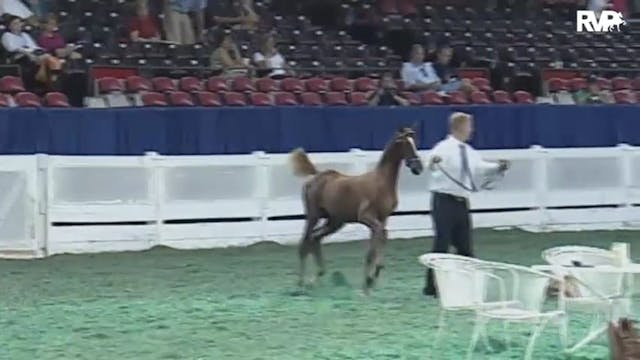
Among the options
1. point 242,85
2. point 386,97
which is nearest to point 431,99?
point 386,97

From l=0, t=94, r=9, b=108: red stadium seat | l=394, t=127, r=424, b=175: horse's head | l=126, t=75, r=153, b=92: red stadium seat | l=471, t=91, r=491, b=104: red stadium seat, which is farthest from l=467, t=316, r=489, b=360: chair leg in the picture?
l=471, t=91, r=491, b=104: red stadium seat

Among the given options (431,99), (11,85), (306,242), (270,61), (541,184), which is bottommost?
(541,184)

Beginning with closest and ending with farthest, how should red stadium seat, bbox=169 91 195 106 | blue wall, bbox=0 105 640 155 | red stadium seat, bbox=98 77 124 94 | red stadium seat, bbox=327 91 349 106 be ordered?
1. blue wall, bbox=0 105 640 155
2. red stadium seat, bbox=169 91 195 106
3. red stadium seat, bbox=98 77 124 94
4. red stadium seat, bbox=327 91 349 106

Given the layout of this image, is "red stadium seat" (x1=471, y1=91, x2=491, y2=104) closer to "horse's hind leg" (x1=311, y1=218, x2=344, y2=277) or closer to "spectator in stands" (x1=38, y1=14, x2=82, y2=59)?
"spectator in stands" (x1=38, y1=14, x2=82, y2=59)

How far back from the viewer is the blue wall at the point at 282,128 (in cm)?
1781

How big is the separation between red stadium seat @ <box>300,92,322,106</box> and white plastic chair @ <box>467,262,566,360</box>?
37.9ft

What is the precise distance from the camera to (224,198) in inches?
733

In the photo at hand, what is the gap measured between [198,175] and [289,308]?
6.07 m

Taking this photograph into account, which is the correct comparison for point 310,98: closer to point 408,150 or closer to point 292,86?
point 292,86

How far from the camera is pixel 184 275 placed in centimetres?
1543

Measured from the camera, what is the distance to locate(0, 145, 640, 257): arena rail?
17.4 meters

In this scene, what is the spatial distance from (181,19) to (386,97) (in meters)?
4.49

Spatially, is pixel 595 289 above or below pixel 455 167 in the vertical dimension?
below

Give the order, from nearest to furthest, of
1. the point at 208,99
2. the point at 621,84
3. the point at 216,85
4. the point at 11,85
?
the point at 11,85
the point at 208,99
the point at 216,85
the point at 621,84
